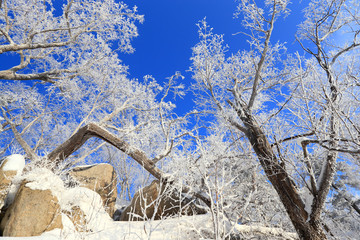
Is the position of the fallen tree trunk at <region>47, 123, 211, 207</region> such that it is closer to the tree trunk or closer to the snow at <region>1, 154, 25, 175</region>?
the snow at <region>1, 154, 25, 175</region>

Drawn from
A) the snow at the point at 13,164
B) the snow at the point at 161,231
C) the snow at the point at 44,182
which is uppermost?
the snow at the point at 13,164

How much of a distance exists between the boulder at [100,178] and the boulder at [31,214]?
11.0 ft

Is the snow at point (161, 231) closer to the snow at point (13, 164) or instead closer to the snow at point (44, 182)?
the snow at point (44, 182)

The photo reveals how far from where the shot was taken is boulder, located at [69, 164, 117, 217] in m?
8.20

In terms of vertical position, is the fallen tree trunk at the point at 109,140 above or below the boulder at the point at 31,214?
above

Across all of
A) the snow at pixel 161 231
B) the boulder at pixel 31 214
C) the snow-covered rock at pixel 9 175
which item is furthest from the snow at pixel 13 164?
the snow at pixel 161 231

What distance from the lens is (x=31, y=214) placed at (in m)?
4.48

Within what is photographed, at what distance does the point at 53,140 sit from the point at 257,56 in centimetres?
1396

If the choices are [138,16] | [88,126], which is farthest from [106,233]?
[138,16]

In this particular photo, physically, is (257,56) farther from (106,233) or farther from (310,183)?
(106,233)

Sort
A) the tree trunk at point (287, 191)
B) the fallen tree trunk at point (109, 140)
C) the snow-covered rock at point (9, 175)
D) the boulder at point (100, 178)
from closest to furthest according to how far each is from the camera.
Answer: the tree trunk at point (287, 191), the snow-covered rock at point (9, 175), the fallen tree trunk at point (109, 140), the boulder at point (100, 178)

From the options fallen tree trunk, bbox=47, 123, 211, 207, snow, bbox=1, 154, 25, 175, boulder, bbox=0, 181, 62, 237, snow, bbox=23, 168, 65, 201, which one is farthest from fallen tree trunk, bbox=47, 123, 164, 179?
boulder, bbox=0, 181, 62, 237

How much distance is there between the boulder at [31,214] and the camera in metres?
4.35

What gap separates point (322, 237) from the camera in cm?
397
